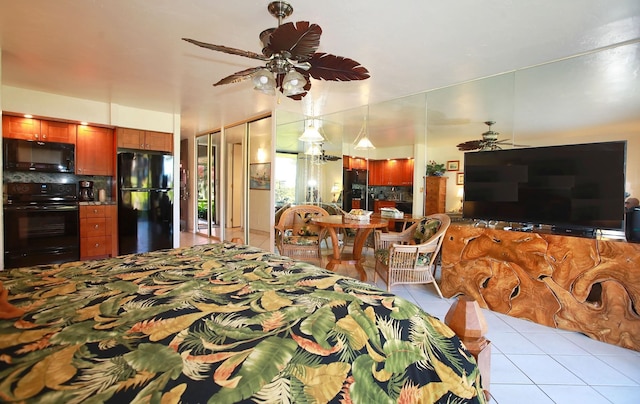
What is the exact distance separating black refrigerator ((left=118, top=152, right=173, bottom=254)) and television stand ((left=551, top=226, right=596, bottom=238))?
5582 mm

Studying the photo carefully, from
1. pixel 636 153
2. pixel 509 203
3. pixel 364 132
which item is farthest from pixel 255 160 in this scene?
pixel 636 153

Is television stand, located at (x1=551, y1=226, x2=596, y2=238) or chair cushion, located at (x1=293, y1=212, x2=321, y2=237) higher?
television stand, located at (x1=551, y1=226, x2=596, y2=238)

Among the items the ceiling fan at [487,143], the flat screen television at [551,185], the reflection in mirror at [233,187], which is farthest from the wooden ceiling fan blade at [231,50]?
the reflection in mirror at [233,187]

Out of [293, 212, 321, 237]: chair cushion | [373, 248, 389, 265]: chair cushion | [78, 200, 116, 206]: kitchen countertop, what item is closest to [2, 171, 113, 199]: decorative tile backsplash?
[78, 200, 116, 206]: kitchen countertop

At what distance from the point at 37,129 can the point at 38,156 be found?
1.35 feet

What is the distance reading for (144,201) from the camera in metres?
5.09

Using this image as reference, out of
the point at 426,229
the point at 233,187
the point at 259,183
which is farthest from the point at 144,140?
the point at 426,229

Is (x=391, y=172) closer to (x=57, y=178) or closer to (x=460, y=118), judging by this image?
(x=460, y=118)

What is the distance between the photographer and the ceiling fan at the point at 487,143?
3518 mm

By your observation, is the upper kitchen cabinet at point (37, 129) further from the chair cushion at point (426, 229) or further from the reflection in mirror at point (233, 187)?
the chair cushion at point (426, 229)

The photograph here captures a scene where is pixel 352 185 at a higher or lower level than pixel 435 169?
lower

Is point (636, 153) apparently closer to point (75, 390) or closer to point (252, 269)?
point (252, 269)

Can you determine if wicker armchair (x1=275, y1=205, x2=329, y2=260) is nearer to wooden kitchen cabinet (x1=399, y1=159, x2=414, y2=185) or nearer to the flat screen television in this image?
wooden kitchen cabinet (x1=399, y1=159, x2=414, y2=185)

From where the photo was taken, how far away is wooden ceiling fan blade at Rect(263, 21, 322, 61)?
1736 millimetres
